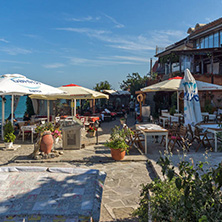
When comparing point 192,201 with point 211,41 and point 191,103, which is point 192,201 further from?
point 211,41

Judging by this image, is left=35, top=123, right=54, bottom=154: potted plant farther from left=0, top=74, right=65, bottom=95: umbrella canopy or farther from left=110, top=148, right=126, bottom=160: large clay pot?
left=110, top=148, right=126, bottom=160: large clay pot

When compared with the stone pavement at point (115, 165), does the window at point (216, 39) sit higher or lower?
higher

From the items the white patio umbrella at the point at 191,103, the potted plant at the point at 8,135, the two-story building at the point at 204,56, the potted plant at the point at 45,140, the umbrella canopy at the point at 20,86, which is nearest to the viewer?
the potted plant at the point at 45,140

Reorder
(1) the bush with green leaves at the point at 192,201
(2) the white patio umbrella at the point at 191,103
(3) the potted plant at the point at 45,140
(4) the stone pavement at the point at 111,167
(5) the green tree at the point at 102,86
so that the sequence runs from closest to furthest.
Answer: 1. (1) the bush with green leaves at the point at 192,201
2. (4) the stone pavement at the point at 111,167
3. (3) the potted plant at the point at 45,140
4. (2) the white patio umbrella at the point at 191,103
5. (5) the green tree at the point at 102,86

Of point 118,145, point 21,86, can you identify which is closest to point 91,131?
point 21,86

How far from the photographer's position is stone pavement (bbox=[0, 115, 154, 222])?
3.82 metres

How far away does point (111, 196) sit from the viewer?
4266 mm

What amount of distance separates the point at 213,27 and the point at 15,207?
21607 mm

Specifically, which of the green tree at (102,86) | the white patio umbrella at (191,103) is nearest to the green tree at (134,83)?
the green tree at (102,86)

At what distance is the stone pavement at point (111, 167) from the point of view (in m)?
3.82

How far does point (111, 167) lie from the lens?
5.99 metres

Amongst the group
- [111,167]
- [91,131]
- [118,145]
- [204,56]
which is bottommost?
[111,167]

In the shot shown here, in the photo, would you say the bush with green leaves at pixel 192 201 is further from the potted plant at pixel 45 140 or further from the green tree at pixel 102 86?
the green tree at pixel 102 86

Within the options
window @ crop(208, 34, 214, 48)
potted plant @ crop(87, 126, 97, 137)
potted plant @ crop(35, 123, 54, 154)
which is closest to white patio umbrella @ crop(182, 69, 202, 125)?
potted plant @ crop(87, 126, 97, 137)
